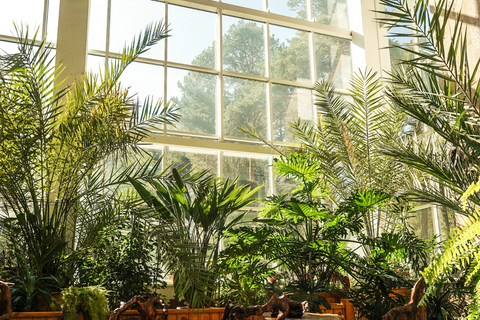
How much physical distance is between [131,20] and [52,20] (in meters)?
1.14

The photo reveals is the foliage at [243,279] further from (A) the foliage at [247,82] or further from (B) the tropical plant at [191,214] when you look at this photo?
(A) the foliage at [247,82]

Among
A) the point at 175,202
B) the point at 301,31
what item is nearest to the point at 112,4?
the point at 301,31

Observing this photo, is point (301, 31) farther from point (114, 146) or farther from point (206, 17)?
point (114, 146)

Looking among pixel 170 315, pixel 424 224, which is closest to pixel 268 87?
pixel 424 224

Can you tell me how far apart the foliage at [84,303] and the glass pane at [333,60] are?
5.69 m

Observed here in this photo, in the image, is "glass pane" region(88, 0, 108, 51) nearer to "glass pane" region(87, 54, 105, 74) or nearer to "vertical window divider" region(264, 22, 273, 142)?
"glass pane" region(87, 54, 105, 74)

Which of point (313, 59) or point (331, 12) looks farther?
point (331, 12)

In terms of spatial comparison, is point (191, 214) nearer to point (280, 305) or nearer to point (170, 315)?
point (170, 315)

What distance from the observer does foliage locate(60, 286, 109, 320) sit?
286 cm

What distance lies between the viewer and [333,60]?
7707 mm

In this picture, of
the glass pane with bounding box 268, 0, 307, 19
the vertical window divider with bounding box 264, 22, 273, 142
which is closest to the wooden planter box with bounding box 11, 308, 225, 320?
the vertical window divider with bounding box 264, 22, 273, 142

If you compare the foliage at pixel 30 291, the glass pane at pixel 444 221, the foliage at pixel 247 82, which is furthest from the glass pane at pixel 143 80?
the glass pane at pixel 444 221

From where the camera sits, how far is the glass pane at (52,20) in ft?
19.4

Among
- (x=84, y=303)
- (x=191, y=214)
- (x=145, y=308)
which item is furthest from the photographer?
(x=191, y=214)
